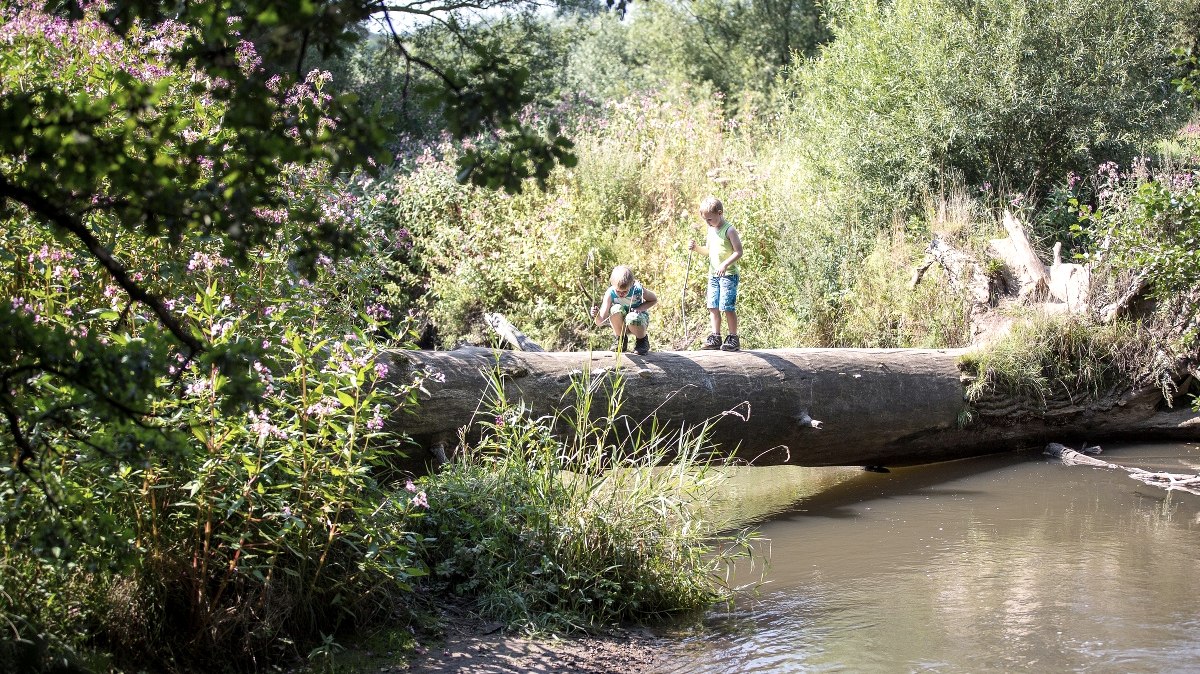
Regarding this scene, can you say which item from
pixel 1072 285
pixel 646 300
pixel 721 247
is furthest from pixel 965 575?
pixel 1072 285

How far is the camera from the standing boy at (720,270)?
9.42 meters

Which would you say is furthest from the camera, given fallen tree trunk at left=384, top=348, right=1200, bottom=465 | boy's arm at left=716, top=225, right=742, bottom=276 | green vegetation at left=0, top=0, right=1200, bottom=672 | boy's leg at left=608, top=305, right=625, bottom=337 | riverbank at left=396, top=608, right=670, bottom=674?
boy's arm at left=716, top=225, right=742, bottom=276

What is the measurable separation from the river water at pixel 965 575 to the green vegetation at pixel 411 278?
0.60 m

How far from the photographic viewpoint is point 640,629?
5.47 m

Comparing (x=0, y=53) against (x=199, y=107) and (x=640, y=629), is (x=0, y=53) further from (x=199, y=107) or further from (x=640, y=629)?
(x=640, y=629)

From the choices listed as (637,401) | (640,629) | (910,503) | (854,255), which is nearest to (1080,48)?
(854,255)

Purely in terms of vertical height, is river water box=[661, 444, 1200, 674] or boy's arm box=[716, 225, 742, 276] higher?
boy's arm box=[716, 225, 742, 276]

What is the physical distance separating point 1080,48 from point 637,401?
8714 mm

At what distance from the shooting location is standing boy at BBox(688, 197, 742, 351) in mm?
9422

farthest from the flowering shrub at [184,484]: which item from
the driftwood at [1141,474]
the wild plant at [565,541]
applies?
the driftwood at [1141,474]

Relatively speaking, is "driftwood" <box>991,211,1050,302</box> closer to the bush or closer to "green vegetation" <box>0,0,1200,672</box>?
A: "green vegetation" <box>0,0,1200,672</box>

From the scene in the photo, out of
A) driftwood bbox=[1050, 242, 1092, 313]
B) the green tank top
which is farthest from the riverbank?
driftwood bbox=[1050, 242, 1092, 313]

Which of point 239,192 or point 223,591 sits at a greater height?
point 239,192

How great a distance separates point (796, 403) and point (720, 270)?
5.46 ft
